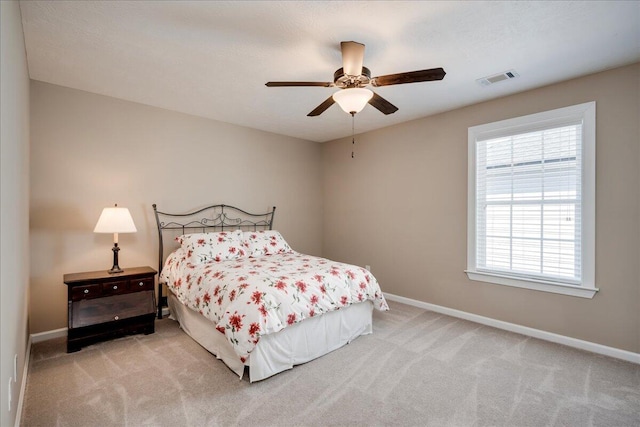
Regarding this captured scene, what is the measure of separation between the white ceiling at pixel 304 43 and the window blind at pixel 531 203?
2.05 feet

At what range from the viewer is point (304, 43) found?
239 centimetres

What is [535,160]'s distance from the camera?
330 centimetres

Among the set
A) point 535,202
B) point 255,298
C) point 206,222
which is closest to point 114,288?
point 206,222

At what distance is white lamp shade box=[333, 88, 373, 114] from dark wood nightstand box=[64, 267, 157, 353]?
2636mm

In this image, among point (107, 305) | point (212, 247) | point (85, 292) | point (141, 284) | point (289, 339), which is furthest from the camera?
point (212, 247)

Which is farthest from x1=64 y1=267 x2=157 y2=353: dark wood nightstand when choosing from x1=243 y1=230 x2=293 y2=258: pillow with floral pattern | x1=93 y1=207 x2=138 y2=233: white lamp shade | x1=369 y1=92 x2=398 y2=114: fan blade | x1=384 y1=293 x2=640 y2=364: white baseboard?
x1=384 y1=293 x2=640 y2=364: white baseboard

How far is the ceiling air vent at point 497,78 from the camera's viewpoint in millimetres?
2918

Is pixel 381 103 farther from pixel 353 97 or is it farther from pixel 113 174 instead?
pixel 113 174

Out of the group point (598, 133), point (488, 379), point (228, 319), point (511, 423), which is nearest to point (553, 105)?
point (598, 133)

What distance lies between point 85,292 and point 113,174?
4.40ft

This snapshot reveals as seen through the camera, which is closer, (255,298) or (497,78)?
(255,298)

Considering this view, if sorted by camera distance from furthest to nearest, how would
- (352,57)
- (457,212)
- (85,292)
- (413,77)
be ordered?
1. (457,212)
2. (85,292)
3. (352,57)
4. (413,77)

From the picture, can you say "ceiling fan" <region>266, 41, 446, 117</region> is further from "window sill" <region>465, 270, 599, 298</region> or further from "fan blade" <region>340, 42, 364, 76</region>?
"window sill" <region>465, 270, 599, 298</region>

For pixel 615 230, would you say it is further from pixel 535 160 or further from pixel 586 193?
pixel 535 160
